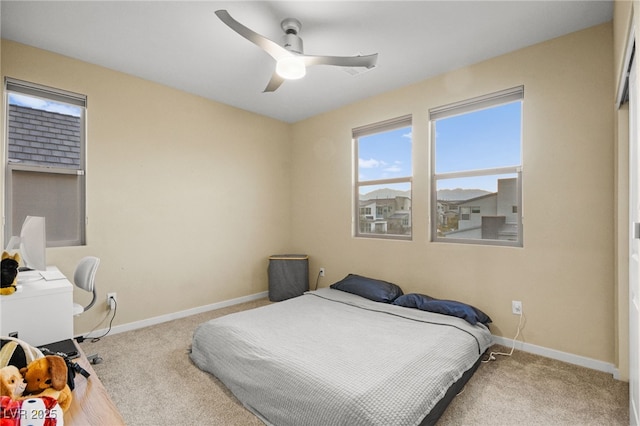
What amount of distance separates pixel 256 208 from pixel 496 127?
3080 millimetres

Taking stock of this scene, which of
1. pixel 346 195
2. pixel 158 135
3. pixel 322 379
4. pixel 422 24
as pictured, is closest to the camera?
pixel 322 379

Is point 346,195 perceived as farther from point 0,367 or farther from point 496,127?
point 0,367

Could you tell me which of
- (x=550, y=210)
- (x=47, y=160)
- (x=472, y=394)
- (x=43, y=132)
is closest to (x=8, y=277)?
(x=47, y=160)

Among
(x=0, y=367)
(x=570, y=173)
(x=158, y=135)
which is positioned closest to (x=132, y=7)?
Result: (x=158, y=135)

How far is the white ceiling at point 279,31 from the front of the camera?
2199mm

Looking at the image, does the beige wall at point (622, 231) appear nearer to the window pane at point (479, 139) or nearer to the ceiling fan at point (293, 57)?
the window pane at point (479, 139)

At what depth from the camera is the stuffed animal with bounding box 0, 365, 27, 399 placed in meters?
1.07

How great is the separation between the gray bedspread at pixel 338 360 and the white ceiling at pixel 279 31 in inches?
92.8

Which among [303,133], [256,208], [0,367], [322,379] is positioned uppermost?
[303,133]

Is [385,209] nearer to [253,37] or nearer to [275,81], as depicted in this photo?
[275,81]

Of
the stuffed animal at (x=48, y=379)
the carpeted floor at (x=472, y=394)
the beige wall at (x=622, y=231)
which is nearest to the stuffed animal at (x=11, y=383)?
the stuffed animal at (x=48, y=379)

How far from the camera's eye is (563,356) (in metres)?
2.52

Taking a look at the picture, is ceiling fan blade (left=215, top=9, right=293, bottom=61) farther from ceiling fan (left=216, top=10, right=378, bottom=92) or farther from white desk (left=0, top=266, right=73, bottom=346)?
white desk (left=0, top=266, right=73, bottom=346)

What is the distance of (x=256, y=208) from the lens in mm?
4418
